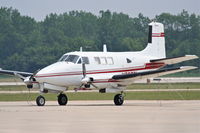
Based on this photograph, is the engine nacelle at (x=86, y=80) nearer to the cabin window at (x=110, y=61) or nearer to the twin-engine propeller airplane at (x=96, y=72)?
the twin-engine propeller airplane at (x=96, y=72)

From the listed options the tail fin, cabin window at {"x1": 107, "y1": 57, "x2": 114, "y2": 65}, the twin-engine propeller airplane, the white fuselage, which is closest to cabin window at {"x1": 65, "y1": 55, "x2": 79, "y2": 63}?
the twin-engine propeller airplane

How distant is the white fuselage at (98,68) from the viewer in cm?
3709

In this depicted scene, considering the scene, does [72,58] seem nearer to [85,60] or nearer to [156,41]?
[85,60]

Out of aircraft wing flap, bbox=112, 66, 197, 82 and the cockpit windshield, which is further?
aircraft wing flap, bbox=112, 66, 197, 82

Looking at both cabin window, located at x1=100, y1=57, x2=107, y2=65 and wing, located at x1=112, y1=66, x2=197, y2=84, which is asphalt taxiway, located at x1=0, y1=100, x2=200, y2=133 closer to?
wing, located at x1=112, y1=66, x2=197, y2=84

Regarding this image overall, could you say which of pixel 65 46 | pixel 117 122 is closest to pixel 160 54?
pixel 117 122

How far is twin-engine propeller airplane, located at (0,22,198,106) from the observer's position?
3709cm

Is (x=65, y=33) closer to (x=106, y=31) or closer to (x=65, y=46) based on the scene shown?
(x=106, y=31)

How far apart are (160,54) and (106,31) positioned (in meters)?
90.2

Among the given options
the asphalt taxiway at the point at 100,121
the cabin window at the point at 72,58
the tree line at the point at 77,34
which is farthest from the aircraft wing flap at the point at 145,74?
the tree line at the point at 77,34

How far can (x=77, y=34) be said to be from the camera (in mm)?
148500

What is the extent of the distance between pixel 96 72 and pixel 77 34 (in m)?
110

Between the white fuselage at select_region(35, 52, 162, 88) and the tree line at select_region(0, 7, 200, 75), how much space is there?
196 feet

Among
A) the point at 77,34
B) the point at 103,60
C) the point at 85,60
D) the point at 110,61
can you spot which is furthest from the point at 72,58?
the point at 77,34
